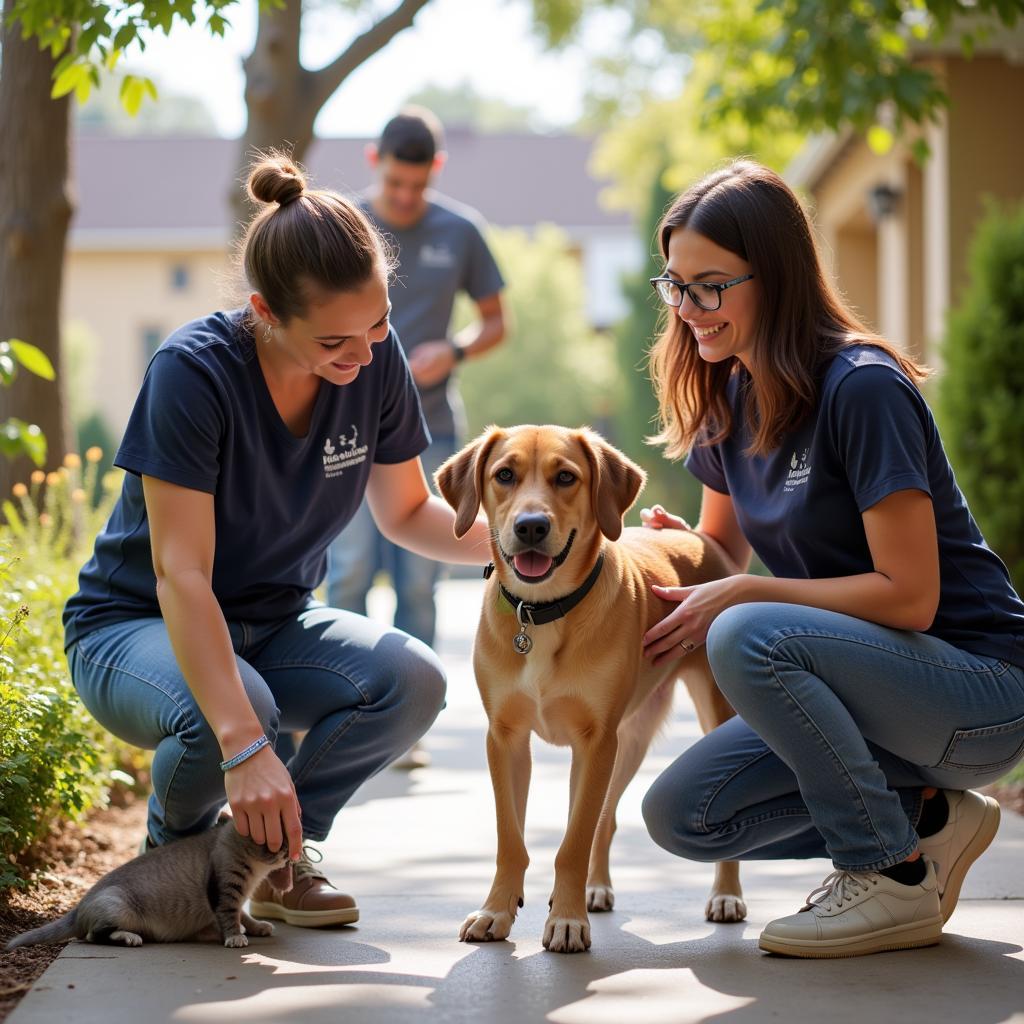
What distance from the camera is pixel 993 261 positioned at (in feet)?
26.2

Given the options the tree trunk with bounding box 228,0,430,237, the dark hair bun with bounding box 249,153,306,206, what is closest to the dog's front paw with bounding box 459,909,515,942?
the dark hair bun with bounding box 249,153,306,206

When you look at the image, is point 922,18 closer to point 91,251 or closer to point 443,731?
point 443,731

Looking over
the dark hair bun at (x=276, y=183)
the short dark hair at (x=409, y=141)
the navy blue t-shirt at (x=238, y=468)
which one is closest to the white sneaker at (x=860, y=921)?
the navy blue t-shirt at (x=238, y=468)

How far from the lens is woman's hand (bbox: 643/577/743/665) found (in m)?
3.82

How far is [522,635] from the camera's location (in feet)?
12.7

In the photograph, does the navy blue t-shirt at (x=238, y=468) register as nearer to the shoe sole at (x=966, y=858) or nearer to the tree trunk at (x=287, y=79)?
the shoe sole at (x=966, y=858)

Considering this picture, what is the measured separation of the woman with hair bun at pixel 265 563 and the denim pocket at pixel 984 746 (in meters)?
1.45

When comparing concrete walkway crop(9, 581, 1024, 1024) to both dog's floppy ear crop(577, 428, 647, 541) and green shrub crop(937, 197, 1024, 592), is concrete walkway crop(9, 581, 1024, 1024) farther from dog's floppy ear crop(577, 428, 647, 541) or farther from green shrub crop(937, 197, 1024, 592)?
green shrub crop(937, 197, 1024, 592)

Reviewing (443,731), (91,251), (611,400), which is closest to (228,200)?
(443,731)

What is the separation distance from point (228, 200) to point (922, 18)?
632 cm

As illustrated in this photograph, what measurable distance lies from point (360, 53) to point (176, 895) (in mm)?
5807

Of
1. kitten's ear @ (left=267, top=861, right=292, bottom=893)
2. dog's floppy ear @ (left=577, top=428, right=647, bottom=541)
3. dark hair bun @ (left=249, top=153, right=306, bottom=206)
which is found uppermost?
dark hair bun @ (left=249, top=153, right=306, bottom=206)

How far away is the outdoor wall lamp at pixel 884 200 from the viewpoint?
40.7 feet

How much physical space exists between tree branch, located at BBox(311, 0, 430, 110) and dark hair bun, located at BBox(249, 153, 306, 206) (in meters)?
4.45
